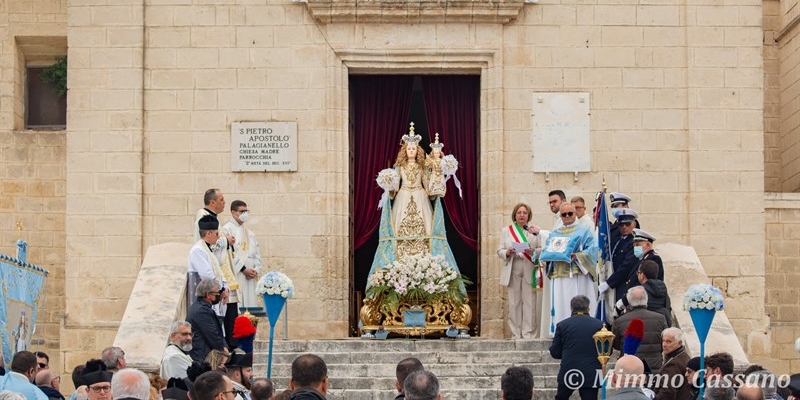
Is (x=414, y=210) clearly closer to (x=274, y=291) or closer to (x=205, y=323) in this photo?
(x=274, y=291)

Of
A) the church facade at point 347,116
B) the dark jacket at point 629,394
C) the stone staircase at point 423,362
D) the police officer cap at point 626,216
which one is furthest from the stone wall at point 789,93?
the dark jacket at point 629,394

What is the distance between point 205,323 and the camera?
47.8 ft

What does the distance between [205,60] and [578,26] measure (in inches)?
187

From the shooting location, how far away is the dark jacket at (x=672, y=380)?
12242 millimetres

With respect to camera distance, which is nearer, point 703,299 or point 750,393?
point 750,393

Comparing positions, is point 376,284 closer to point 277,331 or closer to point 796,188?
point 277,331

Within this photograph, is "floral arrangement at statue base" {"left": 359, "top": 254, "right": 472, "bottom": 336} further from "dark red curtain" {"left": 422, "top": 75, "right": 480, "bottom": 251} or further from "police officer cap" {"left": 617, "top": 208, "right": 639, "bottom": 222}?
"police officer cap" {"left": 617, "top": 208, "right": 639, "bottom": 222}

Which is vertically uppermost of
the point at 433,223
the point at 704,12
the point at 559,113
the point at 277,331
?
the point at 704,12

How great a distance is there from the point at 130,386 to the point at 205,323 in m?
4.73

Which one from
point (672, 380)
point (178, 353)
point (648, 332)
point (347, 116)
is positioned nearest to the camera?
point (672, 380)

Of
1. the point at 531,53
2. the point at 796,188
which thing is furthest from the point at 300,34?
the point at 796,188

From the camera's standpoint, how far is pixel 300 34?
19.9 meters

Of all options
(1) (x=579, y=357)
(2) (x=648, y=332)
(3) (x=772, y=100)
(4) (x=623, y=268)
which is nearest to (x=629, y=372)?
(1) (x=579, y=357)

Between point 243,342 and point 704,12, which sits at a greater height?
point 704,12
